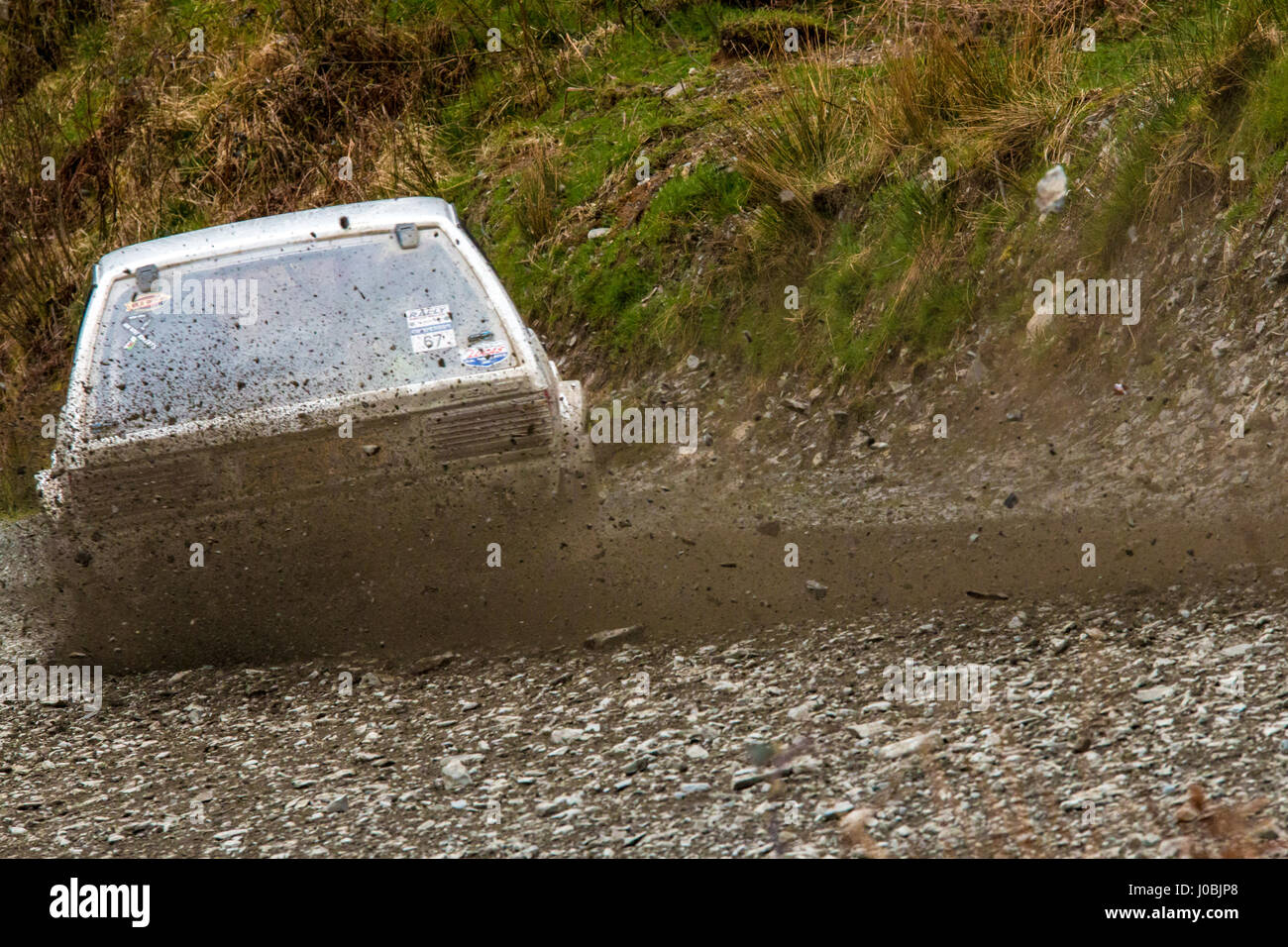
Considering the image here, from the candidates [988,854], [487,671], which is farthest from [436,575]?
[988,854]

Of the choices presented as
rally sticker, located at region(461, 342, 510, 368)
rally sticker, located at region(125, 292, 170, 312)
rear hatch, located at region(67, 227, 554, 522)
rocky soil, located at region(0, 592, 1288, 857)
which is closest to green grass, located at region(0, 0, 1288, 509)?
rally sticker, located at region(461, 342, 510, 368)

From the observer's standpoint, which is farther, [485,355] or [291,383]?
[485,355]

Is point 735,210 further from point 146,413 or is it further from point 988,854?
point 988,854

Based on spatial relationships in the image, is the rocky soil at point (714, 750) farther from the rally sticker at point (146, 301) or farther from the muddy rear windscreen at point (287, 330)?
the rally sticker at point (146, 301)

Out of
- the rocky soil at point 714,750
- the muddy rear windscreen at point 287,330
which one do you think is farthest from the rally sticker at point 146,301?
the rocky soil at point 714,750

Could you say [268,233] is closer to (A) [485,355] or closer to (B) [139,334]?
(B) [139,334]

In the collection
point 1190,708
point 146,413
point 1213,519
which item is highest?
point 146,413

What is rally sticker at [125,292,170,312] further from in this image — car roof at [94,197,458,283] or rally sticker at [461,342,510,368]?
rally sticker at [461,342,510,368]

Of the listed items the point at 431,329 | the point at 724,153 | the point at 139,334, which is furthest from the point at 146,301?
the point at 724,153

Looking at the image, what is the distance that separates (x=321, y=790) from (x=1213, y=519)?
3458 millimetres

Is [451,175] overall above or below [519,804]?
above

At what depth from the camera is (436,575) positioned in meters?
5.48

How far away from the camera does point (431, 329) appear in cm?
551

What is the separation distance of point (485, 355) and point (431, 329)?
1.04 feet
